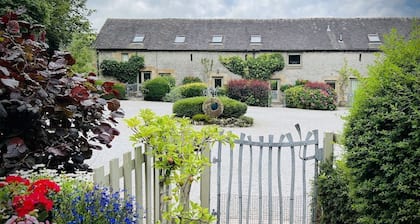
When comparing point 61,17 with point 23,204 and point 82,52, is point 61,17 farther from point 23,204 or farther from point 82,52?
point 23,204

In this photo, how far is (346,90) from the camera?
2423 cm

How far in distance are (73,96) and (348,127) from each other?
6.76 feet

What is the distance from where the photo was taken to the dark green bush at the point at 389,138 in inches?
95.2

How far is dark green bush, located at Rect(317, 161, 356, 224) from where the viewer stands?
3186 millimetres

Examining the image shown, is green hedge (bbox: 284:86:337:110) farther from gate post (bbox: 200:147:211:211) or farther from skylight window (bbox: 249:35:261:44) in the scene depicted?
gate post (bbox: 200:147:211:211)

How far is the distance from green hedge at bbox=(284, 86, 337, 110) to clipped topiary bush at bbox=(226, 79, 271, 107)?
1538 mm

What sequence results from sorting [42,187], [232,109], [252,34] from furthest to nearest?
[252,34], [232,109], [42,187]

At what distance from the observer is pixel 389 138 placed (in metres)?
2.51

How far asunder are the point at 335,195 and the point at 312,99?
17.5 meters

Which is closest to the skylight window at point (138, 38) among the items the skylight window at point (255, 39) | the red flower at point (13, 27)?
the skylight window at point (255, 39)

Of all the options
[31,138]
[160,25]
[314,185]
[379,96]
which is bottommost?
[314,185]

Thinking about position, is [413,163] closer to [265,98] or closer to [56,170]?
[56,170]

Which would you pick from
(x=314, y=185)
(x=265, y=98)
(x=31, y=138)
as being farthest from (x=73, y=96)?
(x=265, y=98)

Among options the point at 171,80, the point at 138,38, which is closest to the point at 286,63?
the point at 171,80
